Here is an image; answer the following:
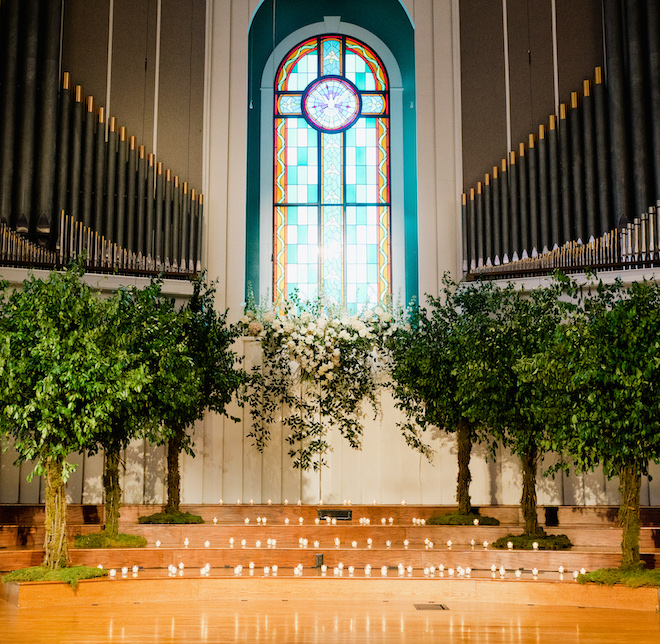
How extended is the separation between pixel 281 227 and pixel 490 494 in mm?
4197

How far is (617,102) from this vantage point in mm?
8656

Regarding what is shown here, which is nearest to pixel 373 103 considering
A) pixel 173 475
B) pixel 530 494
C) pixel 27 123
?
pixel 27 123

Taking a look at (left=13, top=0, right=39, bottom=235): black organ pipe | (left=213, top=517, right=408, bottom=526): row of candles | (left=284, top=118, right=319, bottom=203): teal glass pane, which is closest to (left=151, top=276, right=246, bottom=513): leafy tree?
(left=213, top=517, right=408, bottom=526): row of candles

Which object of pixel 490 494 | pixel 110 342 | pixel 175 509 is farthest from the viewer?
pixel 490 494

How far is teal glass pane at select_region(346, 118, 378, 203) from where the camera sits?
34.4 feet

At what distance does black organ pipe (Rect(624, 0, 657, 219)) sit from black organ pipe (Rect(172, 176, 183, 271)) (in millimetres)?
4874

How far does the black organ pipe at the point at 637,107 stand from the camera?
27.1 feet

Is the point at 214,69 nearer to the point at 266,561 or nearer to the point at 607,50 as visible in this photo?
the point at 607,50

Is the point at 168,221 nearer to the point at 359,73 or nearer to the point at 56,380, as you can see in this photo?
the point at 56,380

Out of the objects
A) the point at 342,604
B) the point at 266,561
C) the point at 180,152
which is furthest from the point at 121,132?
the point at 342,604

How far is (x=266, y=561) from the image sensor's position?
264 inches

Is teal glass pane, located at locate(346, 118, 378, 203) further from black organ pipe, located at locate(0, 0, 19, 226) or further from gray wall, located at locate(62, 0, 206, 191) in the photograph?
black organ pipe, located at locate(0, 0, 19, 226)

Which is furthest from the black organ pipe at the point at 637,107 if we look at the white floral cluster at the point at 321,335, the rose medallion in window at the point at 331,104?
the rose medallion in window at the point at 331,104

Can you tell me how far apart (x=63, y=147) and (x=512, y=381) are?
521 cm
